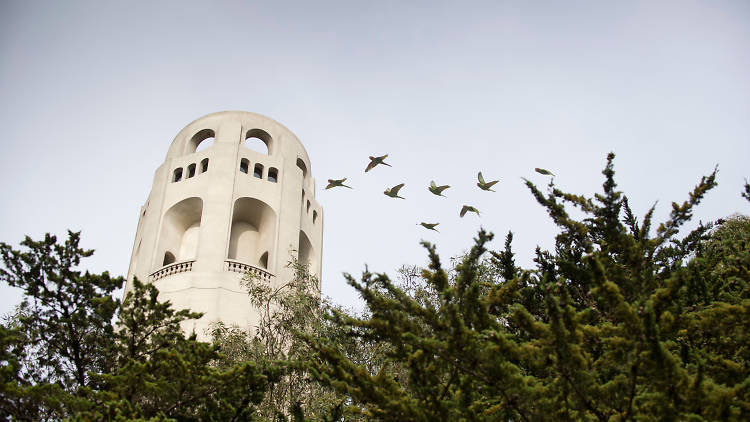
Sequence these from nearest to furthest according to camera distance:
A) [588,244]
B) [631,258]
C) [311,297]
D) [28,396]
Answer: [631,258] < [588,244] < [28,396] < [311,297]

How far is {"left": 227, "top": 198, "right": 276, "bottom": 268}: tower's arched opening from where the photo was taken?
72.9ft

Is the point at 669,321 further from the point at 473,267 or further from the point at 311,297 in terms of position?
the point at 311,297

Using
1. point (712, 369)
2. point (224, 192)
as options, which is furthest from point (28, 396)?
point (224, 192)

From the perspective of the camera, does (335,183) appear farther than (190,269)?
No

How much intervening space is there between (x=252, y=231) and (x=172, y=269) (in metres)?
4.19

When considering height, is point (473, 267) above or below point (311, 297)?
below

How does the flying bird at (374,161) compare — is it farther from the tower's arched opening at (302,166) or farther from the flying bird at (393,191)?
the tower's arched opening at (302,166)

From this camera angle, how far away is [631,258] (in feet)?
22.9

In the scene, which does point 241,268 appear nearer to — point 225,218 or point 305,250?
point 225,218

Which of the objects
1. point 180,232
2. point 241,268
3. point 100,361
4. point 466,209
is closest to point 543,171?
point 466,209

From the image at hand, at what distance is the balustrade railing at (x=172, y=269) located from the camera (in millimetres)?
19688

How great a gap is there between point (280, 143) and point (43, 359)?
637 inches

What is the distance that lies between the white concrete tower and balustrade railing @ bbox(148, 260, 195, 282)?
0.03 m

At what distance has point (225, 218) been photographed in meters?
20.9
